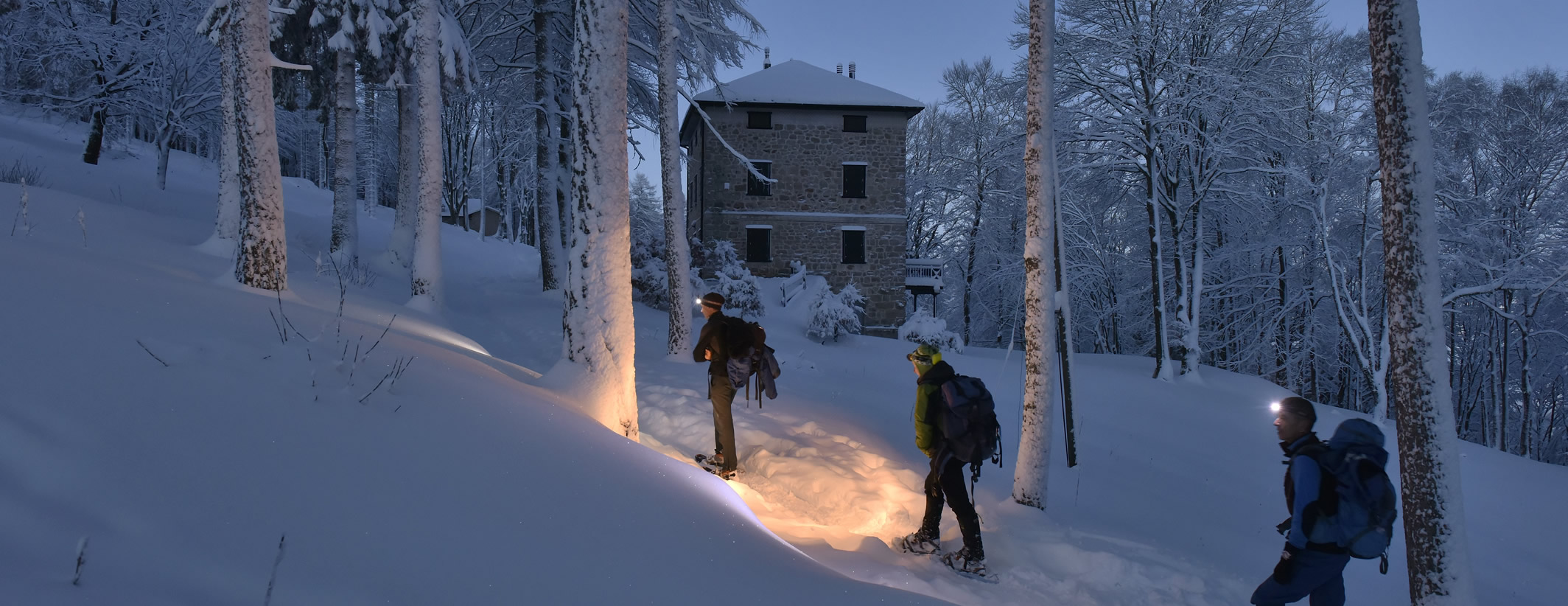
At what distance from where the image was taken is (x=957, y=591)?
5000 mm

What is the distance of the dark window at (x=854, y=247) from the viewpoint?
25141 mm

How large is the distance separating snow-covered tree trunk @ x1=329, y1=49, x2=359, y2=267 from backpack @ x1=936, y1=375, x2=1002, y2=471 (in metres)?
13.7

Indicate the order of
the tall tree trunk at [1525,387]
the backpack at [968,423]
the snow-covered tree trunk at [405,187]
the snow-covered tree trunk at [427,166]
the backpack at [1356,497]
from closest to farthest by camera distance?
the backpack at [1356,497] < the backpack at [968,423] < the snow-covered tree trunk at [427,166] < the snow-covered tree trunk at [405,187] < the tall tree trunk at [1525,387]

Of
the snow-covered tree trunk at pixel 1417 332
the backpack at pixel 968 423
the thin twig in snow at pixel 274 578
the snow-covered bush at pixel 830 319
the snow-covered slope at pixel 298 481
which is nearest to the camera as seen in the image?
the thin twig in snow at pixel 274 578

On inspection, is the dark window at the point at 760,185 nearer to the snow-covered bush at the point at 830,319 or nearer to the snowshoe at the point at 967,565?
the snow-covered bush at the point at 830,319

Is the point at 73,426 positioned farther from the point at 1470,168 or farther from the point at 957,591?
the point at 1470,168

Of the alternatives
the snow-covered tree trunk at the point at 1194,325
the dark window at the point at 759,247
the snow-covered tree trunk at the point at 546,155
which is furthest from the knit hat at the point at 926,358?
the dark window at the point at 759,247

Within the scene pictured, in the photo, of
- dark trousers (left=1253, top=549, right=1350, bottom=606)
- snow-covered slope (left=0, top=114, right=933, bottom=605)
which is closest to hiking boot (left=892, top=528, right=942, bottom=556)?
snow-covered slope (left=0, top=114, right=933, bottom=605)

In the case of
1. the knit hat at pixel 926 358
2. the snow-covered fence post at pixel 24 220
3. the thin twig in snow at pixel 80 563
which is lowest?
the thin twig in snow at pixel 80 563

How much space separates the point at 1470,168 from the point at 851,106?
19.8 metres

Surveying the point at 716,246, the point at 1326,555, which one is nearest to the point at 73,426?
the point at 1326,555

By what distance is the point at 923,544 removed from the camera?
5.78 metres

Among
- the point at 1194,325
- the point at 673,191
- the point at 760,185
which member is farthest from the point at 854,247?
the point at 673,191

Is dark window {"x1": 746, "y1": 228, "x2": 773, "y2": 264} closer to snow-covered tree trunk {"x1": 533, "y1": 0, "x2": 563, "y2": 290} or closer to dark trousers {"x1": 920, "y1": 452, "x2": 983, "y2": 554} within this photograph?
snow-covered tree trunk {"x1": 533, "y1": 0, "x2": 563, "y2": 290}
